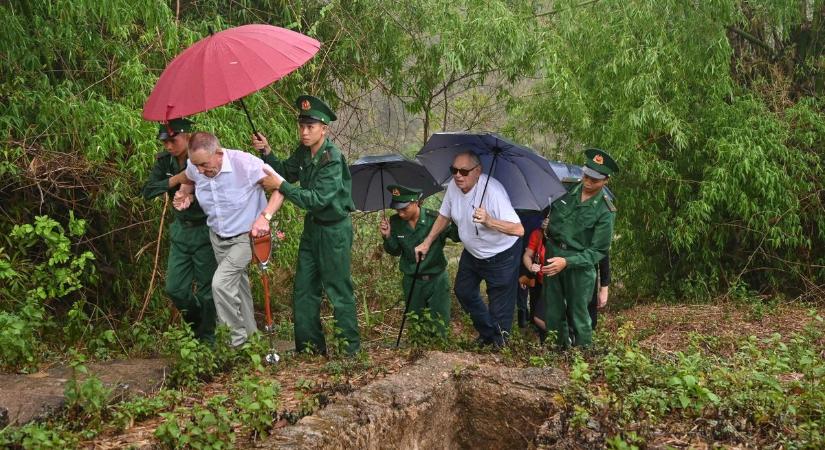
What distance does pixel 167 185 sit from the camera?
6.24 meters

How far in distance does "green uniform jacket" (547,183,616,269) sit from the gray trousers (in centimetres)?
213

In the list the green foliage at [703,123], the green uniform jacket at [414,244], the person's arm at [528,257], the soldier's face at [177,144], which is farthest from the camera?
the green foliage at [703,123]

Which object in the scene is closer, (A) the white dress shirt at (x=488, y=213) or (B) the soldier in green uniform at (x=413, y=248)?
(A) the white dress shirt at (x=488, y=213)

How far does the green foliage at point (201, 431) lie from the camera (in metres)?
4.22

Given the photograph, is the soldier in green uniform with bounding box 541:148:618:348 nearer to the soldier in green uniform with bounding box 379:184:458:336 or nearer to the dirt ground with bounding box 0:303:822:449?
the dirt ground with bounding box 0:303:822:449

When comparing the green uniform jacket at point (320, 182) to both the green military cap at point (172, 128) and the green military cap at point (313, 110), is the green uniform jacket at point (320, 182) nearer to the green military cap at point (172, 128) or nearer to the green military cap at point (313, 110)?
the green military cap at point (313, 110)

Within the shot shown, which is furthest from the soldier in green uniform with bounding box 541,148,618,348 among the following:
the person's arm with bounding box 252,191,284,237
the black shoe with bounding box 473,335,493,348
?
the person's arm with bounding box 252,191,284,237

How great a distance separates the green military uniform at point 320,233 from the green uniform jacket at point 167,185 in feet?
1.89

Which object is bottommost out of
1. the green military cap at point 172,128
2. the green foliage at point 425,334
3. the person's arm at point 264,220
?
the green foliage at point 425,334

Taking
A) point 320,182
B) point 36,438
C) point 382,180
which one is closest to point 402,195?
point 382,180

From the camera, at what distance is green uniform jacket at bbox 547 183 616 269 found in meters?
6.51

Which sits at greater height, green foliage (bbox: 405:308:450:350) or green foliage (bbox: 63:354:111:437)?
green foliage (bbox: 63:354:111:437)

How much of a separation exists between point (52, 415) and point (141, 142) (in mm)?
2939

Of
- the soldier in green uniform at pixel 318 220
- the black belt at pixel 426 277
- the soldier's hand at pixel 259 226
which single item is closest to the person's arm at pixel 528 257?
the black belt at pixel 426 277
